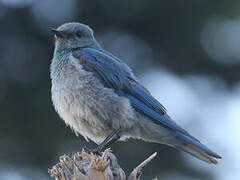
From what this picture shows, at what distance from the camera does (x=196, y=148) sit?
8.45 m

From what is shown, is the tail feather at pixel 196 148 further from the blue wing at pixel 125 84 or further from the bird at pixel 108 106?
the blue wing at pixel 125 84

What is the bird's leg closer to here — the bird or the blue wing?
the bird

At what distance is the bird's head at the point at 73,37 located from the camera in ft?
31.6

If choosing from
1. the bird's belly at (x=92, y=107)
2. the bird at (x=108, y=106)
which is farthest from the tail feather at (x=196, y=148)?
the bird's belly at (x=92, y=107)

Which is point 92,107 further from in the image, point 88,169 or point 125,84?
point 88,169

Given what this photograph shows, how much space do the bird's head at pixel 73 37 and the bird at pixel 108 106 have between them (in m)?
0.37

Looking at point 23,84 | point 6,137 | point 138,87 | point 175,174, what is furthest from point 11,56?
point 138,87

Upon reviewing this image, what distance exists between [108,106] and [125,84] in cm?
46

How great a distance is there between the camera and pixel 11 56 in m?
16.2

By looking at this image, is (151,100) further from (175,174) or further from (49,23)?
(49,23)

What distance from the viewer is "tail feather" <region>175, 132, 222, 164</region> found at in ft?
27.0

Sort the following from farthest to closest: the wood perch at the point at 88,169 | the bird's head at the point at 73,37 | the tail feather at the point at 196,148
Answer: the bird's head at the point at 73,37, the tail feather at the point at 196,148, the wood perch at the point at 88,169

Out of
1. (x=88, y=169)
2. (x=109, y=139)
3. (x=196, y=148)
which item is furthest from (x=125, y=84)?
(x=88, y=169)

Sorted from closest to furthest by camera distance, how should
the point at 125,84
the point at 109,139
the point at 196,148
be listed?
the point at 196,148
the point at 109,139
the point at 125,84
